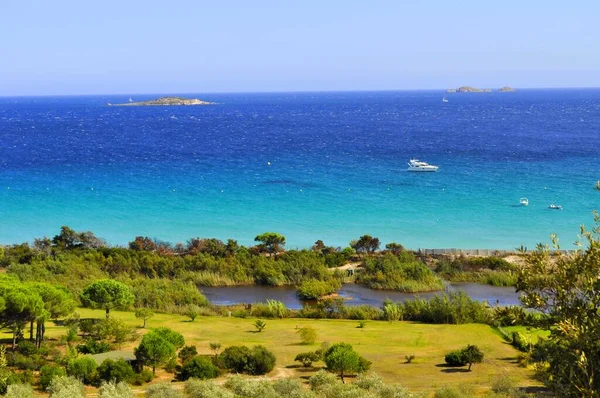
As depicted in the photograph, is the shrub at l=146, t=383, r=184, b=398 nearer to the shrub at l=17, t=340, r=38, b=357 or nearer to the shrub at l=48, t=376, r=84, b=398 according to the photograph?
the shrub at l=48, t=376, r=84, b=398

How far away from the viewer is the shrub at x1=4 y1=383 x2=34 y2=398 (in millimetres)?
19719

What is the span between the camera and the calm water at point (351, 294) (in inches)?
1549

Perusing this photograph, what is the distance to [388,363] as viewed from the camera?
26.5 meters

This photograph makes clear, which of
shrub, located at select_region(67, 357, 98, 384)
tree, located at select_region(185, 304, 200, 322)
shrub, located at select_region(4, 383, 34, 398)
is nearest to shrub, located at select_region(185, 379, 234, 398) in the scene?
shrub, located at select_region(67, 357, 98, 384)

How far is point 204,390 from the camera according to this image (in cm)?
2111

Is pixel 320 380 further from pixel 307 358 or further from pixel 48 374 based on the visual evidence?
pixel 48 374

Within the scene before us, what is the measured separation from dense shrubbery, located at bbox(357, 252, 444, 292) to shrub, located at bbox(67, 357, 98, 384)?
73.7 ft

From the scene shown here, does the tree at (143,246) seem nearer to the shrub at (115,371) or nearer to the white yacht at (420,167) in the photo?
the shrub at (115,371)

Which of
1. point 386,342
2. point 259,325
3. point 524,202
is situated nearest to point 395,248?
point 386,342

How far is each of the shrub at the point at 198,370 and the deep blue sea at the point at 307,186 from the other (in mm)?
28748

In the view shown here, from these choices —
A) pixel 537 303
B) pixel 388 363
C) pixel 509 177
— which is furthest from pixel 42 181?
pixel 537 303

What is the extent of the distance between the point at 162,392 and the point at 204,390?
137 cm

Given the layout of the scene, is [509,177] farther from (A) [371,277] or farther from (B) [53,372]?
(B) [53,372]

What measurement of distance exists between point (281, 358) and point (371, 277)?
16.9 meters
